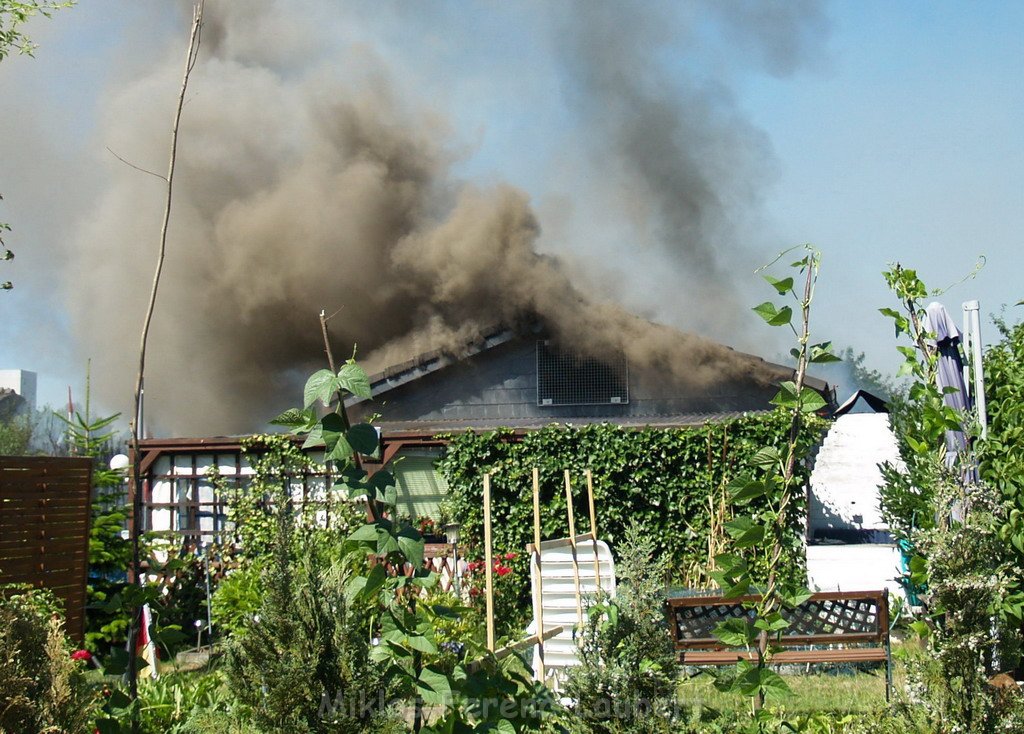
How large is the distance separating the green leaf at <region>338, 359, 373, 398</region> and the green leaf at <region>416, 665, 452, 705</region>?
92 centimetres

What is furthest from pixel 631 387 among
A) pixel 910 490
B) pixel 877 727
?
pixel 877 727

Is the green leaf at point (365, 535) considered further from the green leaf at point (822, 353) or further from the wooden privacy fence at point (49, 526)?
the wooden privacy fence at point (49, 526)

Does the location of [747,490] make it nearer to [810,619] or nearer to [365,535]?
[365,535]

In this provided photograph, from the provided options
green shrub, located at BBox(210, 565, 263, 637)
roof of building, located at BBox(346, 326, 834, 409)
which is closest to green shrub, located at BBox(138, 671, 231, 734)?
green shrub, located at BBox(210, 565, 263, 637)

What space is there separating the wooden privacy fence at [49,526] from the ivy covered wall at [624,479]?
13.3 feet

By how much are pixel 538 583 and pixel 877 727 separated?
325 centimetres

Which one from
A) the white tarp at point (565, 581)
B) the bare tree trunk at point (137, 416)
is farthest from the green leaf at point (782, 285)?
the white tarp at point (565, 581)

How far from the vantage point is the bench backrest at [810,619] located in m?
6.51

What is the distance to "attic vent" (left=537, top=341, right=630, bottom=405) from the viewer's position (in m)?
14.6

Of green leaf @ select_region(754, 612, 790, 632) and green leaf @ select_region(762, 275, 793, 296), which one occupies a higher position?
green leaf @ select_region(762, 275, 793, 296)

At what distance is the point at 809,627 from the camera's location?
6840 mm

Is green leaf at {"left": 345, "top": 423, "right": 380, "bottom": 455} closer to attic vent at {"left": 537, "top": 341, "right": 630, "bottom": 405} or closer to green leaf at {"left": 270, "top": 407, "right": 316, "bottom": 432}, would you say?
green leaf at {"left": 270, "top": 407, "right": 316, "bottom": 432}

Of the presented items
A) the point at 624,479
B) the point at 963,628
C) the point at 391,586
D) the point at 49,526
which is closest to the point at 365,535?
the point at 391,586

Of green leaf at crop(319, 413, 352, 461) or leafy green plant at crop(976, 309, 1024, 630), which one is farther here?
leafy green plant at crop(976, 309, 1024, 630)
